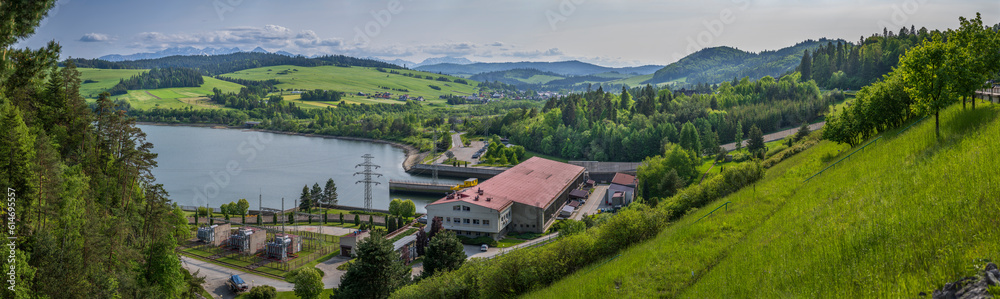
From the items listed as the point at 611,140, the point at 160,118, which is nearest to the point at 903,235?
the point at 611,140

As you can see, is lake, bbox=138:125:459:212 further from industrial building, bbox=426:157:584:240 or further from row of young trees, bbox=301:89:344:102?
row of young trees, bbox=301:89:344:102

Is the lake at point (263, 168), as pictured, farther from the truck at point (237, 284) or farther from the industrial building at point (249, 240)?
the truck at point (237, 284)

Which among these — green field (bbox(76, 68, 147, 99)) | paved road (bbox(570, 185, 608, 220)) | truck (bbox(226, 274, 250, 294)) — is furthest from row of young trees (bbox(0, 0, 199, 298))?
green field (bbox(76, 68, 147, 99))

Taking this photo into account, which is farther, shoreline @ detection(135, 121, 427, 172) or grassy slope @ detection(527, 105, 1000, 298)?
shoreline @ detection(135, 121, 427, 172)

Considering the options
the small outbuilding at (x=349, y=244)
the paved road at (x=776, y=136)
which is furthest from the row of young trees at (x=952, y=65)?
the paved road at (x=776, y=136)

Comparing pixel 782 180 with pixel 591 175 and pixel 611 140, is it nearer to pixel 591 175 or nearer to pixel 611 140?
pixel 591 175
